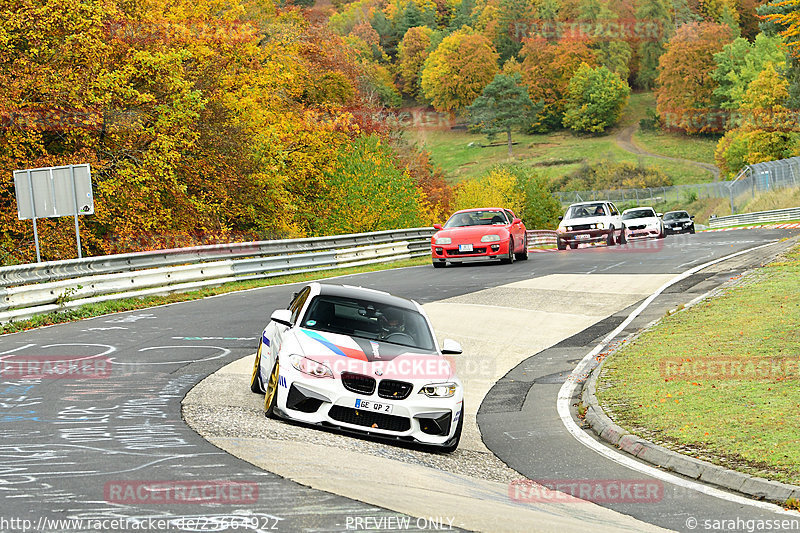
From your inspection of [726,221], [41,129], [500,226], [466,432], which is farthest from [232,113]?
[726,221]

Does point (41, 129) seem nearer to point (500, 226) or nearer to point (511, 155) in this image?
point (500, 226)

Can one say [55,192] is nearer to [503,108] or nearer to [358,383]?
[358,383]

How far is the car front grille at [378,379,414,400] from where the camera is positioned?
8688mm

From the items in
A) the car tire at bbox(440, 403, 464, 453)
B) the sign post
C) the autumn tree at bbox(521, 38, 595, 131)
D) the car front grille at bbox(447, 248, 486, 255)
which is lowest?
the car tire at bbox(440, 403, 464, 453)

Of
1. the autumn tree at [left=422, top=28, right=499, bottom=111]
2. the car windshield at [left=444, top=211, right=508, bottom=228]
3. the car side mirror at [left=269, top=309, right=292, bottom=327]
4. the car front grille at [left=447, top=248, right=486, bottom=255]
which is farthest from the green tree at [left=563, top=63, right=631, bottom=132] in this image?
the car side mirror at [left=269, top=309, right=292, bottom=327]

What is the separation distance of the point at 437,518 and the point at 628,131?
492 feet

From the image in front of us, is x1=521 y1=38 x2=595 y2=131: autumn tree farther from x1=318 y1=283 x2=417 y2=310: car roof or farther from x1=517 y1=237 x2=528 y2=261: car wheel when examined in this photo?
x1=318 y1=283 x2=417 y2=310: car roof

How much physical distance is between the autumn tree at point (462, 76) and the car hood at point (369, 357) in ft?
518

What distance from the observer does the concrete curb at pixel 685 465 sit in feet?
22.9

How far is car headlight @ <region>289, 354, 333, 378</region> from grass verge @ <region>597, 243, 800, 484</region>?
3.22 metres

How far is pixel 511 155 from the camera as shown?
139 meters

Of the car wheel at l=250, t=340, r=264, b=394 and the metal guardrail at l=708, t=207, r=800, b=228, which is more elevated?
the car wheel at l=250, t=340, r=264, b=394

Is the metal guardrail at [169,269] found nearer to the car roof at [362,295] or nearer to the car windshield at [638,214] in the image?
the car roof at [362,295]

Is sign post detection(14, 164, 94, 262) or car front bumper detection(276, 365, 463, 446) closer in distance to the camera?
car front bumper detection(276, 365, 463, 446)
